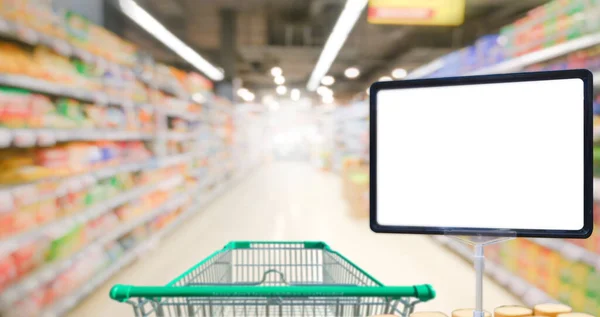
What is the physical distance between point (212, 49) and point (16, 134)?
33.4 feet

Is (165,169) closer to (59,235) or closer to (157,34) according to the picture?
(157,34)

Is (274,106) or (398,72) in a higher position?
(274,106)

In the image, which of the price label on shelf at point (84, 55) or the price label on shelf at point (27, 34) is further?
the price label on shelf at point (84, 55)

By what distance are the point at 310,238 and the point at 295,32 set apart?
7738 mm

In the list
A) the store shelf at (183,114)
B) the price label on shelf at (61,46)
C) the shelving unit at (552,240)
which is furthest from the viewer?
the store shelf at (183,114)

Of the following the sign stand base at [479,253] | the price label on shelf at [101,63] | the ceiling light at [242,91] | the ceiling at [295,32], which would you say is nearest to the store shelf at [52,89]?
the price label on shelf at [101,63]

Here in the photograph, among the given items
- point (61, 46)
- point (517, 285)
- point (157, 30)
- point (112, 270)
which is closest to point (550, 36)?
point (517, 285)

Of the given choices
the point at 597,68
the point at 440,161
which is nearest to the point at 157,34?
the point at 597,68

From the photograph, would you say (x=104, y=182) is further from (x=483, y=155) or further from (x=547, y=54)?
(x=547, y=54)

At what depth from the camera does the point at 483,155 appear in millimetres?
922

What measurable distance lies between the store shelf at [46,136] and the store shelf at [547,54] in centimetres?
340

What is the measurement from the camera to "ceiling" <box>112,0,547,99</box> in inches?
376

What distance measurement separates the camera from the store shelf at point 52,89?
7.71 feet

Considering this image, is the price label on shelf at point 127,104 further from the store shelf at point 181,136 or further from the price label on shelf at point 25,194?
the price label on shelf at point 25,194
